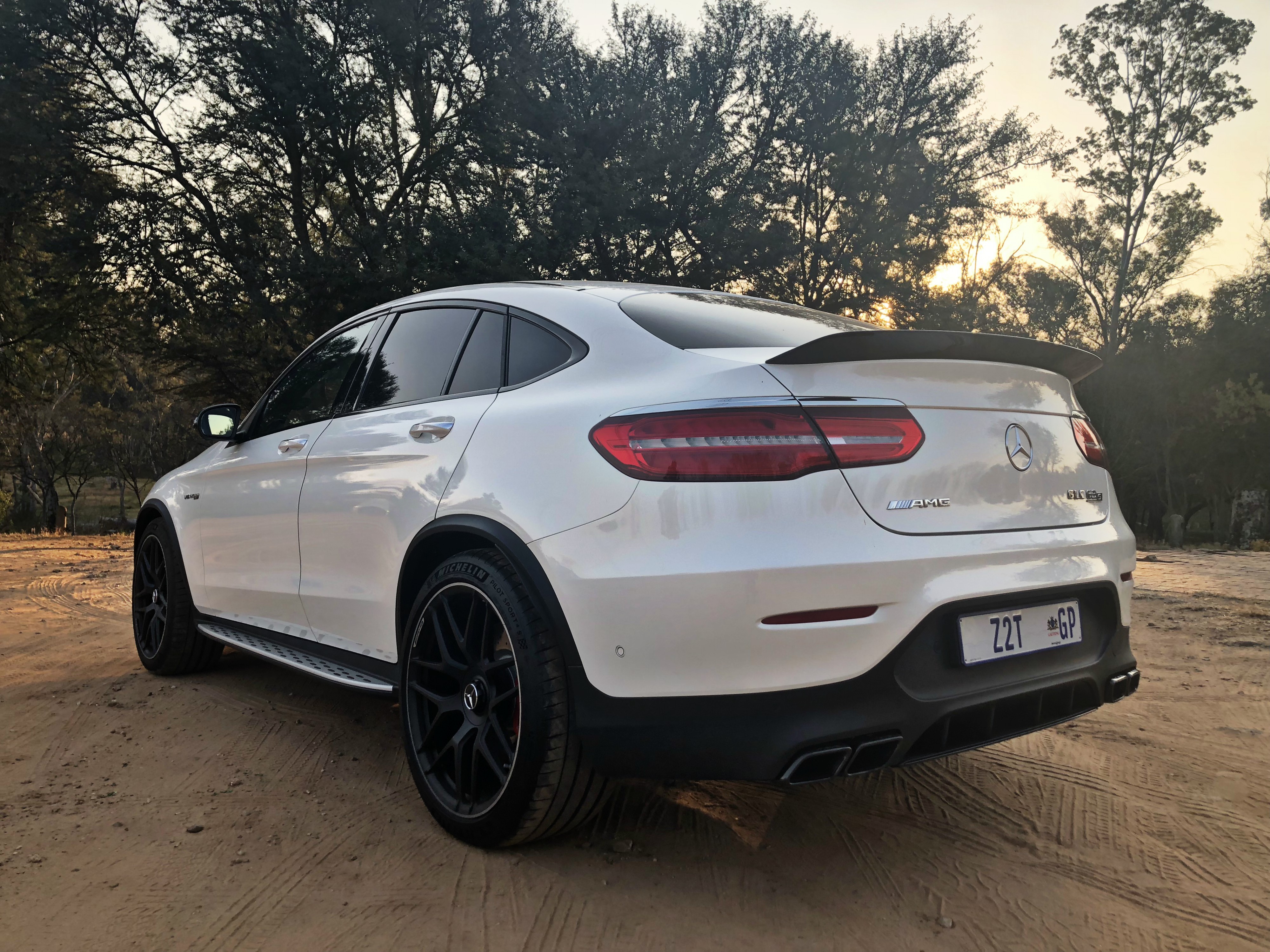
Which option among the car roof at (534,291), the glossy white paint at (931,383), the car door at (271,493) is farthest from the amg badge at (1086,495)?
the car door at (271,493)

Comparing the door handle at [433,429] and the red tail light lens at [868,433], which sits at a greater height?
the door handle at [433,429]

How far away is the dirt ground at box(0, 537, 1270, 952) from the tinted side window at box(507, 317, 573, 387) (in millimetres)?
1393

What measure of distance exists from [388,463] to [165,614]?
2.30 metres

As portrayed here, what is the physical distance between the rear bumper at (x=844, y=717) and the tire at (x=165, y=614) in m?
3.11

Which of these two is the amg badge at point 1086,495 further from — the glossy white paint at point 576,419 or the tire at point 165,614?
the tire at point 165,614

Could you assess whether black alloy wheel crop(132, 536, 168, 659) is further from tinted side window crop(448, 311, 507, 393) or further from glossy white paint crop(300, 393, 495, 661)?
tinted side window crop(448, 311, 507, 393)

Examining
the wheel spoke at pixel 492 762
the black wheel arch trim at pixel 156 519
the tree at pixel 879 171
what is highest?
the tree at pixel 879 171

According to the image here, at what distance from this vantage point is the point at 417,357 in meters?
3.52

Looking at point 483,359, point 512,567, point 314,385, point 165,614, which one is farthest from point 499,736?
point 165,614

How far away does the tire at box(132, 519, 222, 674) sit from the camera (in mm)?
4730

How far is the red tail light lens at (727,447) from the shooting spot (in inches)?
88.4

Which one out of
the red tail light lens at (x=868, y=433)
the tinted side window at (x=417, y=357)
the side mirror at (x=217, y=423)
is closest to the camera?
the red tail light lens at (x=868, y=433)

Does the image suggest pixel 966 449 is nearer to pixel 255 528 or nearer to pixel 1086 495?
pixel 1086 495

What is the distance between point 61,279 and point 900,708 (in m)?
17.2
